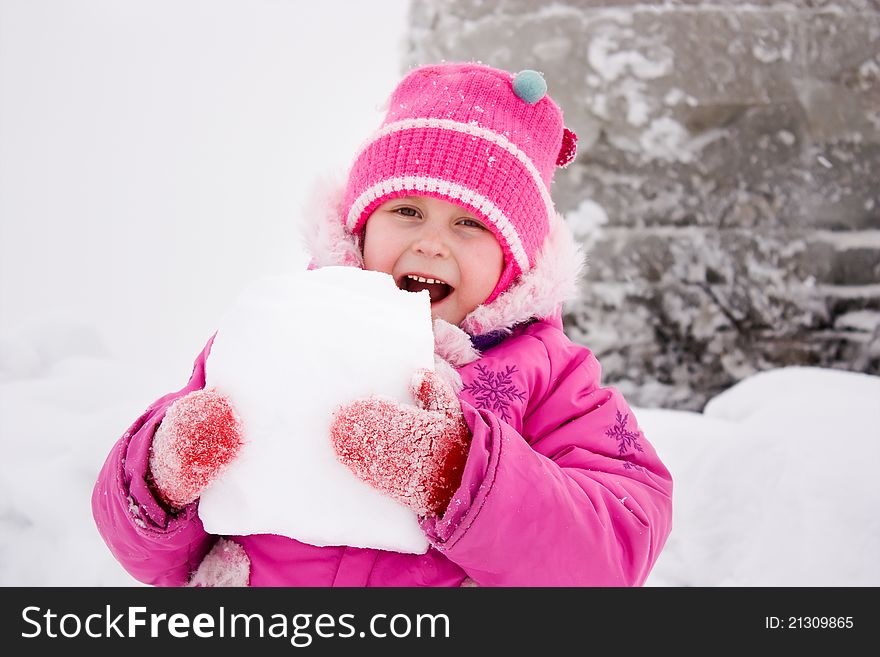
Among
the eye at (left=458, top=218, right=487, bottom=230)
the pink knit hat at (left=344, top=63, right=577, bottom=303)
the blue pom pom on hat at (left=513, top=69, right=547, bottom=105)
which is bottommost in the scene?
the eye at (left=458, top=218, right=487, bottom=230)

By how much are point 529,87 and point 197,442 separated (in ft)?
2.88

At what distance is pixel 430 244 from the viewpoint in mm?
1193

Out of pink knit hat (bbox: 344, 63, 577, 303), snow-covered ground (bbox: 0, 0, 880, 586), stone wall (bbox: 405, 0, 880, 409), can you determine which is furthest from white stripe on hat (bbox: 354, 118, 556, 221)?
stone wall (bbox: 405, 0, 880, 409)

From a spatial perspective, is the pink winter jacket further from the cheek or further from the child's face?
the cheek

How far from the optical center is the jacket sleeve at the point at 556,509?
2.84 feet

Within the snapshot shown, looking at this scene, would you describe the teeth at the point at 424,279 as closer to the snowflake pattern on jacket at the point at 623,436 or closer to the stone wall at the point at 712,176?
the snowflake pattern on jacket at the point at 623,436

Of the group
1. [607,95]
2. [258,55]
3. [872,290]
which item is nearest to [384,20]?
[258,55]

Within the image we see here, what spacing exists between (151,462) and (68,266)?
2669mm

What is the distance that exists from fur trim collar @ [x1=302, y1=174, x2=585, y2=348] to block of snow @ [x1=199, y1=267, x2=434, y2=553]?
0.25 metres

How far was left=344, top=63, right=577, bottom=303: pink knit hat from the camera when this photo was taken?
4.03 ft

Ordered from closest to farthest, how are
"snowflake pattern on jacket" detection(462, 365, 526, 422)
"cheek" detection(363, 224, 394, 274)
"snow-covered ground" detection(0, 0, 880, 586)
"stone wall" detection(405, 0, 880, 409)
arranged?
"snowflake pattern on jacket" detection(462, 365, 526, 422) → "cheek" detection(363, 224, 394, 274) → "snow-covered ground" detection(0, 0, 880, 586) → "stone wall" detection(405, 0, 880, 409)

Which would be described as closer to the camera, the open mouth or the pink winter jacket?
the pink winter jacket

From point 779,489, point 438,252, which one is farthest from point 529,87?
point 779,489

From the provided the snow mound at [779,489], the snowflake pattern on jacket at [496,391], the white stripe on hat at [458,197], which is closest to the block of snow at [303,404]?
the snowflake pattern on jacket at [496,391]
